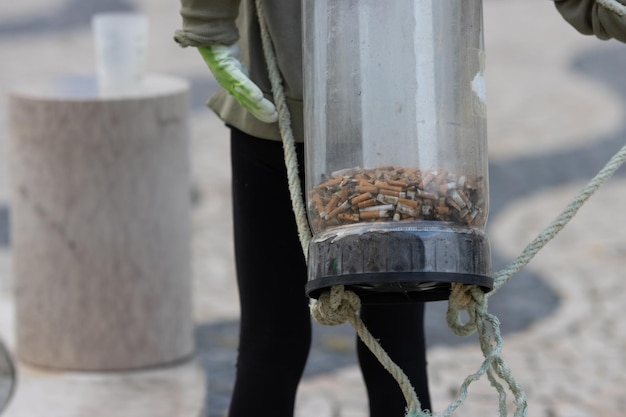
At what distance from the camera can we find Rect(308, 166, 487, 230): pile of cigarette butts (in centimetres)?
186

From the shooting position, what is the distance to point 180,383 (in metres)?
3.85

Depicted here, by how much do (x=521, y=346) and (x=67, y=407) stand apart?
71.5 inches

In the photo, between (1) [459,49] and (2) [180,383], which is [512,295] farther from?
(1) [459,49]

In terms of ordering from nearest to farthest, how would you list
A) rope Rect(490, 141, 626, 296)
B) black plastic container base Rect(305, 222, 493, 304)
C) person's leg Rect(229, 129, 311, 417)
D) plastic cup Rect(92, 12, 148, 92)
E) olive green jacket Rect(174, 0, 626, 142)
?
black plastic container base Rect(305, 222, 493, 304) < rope Rect(490, 141, 626, 296) < olive green jacket Rect(174, 0, 626, 142) < person's leg Rect(229, 129, 311, 417) < plastic cup Rect(92, 12, 148, 92)

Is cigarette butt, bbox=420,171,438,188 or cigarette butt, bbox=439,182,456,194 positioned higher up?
cigarette butt, bbox=420,171,438,188

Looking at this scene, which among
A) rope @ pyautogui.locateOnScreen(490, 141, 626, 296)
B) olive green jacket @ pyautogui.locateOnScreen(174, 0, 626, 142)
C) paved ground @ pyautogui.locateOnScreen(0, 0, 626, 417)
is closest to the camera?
rope @ pyautogui.locateOnScreen(490, 141, 626, 296)

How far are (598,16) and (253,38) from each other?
2.24 ft

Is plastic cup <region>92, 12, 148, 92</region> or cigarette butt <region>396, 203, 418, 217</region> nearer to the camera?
cigarette butt <region>396, 203, 418, 217</region>

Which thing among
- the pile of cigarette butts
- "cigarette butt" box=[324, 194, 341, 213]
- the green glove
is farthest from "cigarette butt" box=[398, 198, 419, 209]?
the green glove

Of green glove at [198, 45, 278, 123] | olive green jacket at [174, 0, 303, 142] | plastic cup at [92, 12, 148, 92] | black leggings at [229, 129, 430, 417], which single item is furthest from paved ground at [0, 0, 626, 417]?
green glove at [198, 45, 278, 123]

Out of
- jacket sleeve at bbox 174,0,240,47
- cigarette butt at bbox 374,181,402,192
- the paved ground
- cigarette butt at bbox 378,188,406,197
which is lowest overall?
the paved ground

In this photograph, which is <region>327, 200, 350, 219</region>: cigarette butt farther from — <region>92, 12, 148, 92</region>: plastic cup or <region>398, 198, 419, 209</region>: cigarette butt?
<region>92, 12, 148, 92</region>: plastic cup

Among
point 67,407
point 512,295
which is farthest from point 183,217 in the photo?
point 512,295

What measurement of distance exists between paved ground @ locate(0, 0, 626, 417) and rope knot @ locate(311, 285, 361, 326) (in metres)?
1.74
